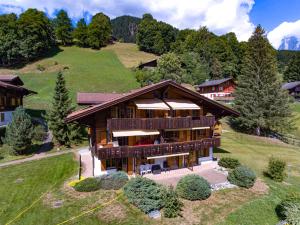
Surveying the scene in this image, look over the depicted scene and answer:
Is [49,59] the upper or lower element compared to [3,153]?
upper

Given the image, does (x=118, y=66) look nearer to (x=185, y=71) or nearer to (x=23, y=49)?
(x=185, y=71)

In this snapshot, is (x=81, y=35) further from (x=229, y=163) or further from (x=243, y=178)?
(x=243, y=178)

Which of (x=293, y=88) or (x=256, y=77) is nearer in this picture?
(x=256, y=77)

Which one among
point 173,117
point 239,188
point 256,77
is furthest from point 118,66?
point 239,188

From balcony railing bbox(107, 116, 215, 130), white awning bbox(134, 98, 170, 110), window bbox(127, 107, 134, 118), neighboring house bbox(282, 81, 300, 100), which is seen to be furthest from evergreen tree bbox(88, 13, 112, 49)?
balcony railing bbox(107, 116, 215, 130)

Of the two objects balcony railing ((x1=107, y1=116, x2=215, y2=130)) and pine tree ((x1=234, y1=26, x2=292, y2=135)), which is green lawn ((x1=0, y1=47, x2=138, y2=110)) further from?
balcony railing ((x1=107, y1=116, x2=215, y2=130))

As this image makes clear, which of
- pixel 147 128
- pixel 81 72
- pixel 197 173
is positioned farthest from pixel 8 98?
pixel 81 72
